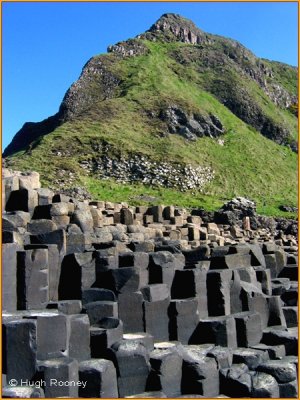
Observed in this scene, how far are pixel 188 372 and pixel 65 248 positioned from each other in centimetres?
334

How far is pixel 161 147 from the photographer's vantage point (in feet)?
174

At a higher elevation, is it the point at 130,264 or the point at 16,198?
the point at 16,198

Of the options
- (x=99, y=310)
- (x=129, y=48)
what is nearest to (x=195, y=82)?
(x=129, y=48)

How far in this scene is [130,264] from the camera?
1019cm

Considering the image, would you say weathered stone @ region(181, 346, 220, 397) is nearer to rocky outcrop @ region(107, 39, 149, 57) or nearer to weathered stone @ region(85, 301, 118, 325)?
weathered stone @ region(85, 301, 118, 325)

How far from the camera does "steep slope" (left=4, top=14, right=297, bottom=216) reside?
4866cm

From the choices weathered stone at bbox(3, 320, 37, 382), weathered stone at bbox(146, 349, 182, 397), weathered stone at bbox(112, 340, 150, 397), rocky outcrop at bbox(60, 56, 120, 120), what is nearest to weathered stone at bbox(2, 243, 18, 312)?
weathered stone at bbox(3, 320, 37, 382)

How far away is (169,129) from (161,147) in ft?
14.3

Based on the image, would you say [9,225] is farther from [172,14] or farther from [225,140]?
[172,14]

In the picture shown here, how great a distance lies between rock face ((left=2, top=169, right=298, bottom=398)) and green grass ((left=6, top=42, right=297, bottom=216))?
27500 mm

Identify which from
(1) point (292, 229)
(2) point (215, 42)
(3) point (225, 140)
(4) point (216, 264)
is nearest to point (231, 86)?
(3) point (225, 140)

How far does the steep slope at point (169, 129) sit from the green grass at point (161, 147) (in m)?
0.11

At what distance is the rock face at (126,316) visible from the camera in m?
7.55

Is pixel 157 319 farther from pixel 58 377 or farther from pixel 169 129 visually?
pixel 169 129
